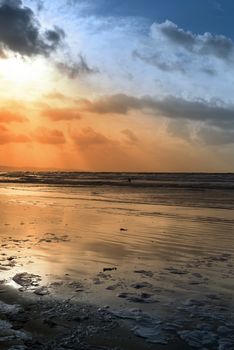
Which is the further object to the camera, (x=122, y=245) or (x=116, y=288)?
(x=122, y=245)

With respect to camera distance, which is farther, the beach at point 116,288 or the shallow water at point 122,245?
the shallow water at point 122,245

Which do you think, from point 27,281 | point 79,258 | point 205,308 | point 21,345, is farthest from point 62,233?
point 21,345

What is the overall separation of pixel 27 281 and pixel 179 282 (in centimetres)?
293

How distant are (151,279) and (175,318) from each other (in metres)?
2.24

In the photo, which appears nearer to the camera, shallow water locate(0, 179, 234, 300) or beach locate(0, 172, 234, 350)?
beach locate(0, 172, 234, 350)

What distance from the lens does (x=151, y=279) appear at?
29.0ft

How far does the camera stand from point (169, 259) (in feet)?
35.6

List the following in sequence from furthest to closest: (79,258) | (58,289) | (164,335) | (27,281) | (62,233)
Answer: (62,233) < (79,258) < (27,281) < (58,289) < (164,335)

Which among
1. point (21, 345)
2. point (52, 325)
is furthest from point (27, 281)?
point (21, 345)

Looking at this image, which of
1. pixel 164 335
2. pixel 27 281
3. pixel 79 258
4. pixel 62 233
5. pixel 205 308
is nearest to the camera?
pixel 164 335

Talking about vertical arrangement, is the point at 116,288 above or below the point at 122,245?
below

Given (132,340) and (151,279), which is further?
(151,279)

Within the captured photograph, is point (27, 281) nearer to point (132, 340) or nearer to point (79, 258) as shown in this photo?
point (79, 258)

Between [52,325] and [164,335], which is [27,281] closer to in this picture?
[52,325]
